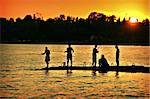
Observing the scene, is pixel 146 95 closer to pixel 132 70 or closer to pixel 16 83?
pixel 16 83

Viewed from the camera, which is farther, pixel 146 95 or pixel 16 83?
pixel 16 83

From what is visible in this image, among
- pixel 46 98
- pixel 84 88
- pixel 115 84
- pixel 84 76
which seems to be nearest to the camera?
pixel 46 98

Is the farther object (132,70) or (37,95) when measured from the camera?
(132,70)

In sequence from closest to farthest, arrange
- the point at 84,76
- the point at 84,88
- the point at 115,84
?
1. the point at 84,88
2. the point at 115,84
3. the point at 84,76

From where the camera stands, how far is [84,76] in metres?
39.5

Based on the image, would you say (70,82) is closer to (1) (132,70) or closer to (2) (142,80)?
(2) (142,80)

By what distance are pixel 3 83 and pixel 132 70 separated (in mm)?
12433

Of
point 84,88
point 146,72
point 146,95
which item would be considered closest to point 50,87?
point 84,88

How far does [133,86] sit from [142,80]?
A: 345 cm

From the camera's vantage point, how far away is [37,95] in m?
28.5

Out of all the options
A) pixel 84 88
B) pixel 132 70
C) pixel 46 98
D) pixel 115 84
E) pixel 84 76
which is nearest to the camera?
pixel 46 98

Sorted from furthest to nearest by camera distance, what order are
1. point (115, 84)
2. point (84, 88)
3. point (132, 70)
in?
1. point (132, 70)
2. point (115, 84)
3. point (84, 88)

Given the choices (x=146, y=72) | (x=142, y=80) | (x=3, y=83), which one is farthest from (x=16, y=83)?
(x=146, y=72)

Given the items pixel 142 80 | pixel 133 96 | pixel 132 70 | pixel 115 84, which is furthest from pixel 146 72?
pixel 133 96
